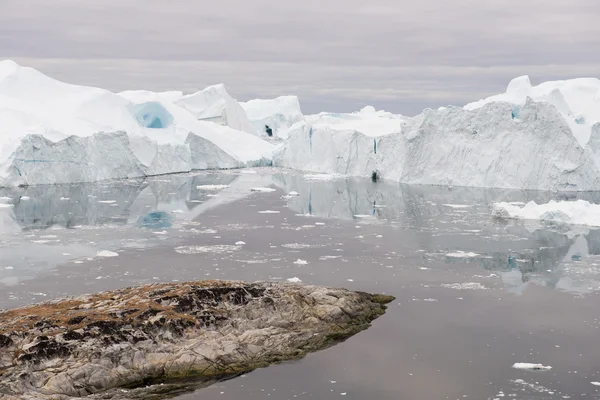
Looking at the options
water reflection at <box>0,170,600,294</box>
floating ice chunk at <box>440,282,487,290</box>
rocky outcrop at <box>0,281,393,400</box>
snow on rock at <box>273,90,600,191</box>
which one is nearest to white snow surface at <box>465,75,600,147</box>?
snow on rock at <box>273,90,600,191</box>

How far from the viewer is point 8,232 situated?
63.7 feet

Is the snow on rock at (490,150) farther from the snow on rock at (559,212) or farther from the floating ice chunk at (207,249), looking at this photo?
the floating ice chunk at (207,249)

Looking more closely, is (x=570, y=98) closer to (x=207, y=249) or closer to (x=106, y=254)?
(x=207, y=249)

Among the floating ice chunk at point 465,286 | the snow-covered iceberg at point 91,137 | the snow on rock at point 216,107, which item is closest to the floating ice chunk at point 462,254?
the floating ice chunk at point 465,286

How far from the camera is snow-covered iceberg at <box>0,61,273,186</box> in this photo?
1192 inches

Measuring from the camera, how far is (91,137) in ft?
105

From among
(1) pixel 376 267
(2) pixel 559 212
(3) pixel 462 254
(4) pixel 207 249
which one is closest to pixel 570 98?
(2) pixel 559 212

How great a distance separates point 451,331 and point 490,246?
279 inches

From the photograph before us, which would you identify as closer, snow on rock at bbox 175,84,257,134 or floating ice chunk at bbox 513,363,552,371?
floating ice chunk at bbox 513,363,552,371

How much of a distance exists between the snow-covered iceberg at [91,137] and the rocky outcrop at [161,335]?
2029cm

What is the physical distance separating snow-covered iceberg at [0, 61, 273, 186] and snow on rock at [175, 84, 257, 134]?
223 inches

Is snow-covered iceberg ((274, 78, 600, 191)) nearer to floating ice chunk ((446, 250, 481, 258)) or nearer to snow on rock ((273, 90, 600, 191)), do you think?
snow on rock ((273, 90, 600, 191))

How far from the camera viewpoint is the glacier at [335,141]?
2992 cm

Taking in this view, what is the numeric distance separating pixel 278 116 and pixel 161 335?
50818 millimetres
